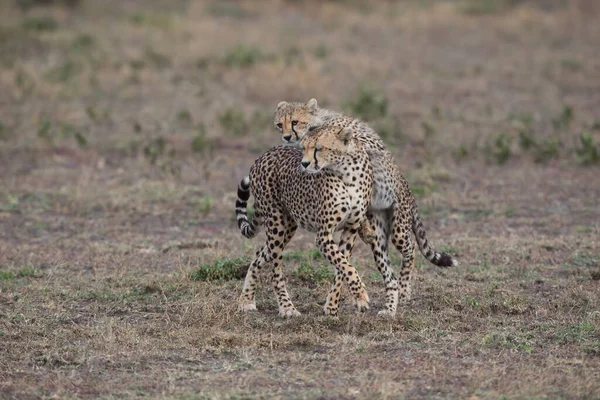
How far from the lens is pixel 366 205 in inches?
243

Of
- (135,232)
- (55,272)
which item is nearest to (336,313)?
(55,272)

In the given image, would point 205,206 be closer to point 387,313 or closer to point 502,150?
point 387,313

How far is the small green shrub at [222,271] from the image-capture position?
274 inches

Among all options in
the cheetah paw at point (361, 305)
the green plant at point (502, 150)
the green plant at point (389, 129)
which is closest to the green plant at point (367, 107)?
the green plant at point (389, 129)

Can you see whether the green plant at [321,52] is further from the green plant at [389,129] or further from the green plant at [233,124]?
the green plant at [233,124]

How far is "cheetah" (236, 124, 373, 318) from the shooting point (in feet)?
19.7

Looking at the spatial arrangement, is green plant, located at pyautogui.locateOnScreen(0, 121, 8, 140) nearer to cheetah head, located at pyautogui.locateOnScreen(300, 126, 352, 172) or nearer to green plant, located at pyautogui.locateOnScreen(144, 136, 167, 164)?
green plant, located at pyautogui.locateOnScreen(144, 136, 167, 164)

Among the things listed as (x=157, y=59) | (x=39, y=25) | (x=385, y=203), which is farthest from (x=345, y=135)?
(x=39, y=25)

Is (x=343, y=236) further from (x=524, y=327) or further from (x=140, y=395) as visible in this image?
(x=140, y=395)

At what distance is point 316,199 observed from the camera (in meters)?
6.07

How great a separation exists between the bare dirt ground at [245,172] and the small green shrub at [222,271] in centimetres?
4

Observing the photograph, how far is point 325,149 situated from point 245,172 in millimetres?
4686

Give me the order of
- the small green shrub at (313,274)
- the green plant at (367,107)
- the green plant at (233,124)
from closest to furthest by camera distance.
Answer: the small green shrub at (313,274), the green plant at (233,124), the green plant at (367,107)

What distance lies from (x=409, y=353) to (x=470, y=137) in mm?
6607
